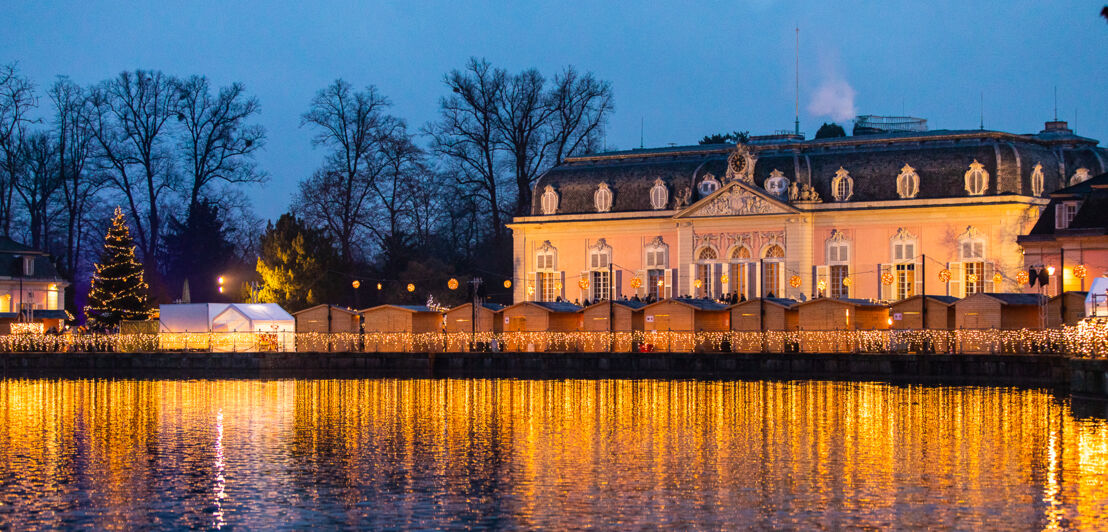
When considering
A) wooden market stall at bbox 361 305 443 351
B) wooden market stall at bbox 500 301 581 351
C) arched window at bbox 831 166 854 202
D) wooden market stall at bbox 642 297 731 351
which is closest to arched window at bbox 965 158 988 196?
arched window at bbox 831 166 854 202

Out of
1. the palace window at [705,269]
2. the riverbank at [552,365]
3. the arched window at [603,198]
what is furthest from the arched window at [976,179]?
the riverbank at [552,365]

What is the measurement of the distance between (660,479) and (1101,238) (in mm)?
42912

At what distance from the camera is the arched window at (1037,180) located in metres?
80.4

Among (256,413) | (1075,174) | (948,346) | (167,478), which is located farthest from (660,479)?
(1075,174)

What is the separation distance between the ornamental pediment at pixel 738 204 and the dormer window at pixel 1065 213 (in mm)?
17013

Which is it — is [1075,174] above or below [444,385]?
above

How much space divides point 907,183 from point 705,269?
12890 millimetres

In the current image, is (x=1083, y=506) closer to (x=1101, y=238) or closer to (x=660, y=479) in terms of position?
(x=660, y=479)

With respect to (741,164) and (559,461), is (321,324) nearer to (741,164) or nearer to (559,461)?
(741,164)

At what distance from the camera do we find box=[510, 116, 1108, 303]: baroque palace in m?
80.1

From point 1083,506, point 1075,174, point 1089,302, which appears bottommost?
point 1083,506

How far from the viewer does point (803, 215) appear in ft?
277

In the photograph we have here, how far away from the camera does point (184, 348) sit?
73.8m

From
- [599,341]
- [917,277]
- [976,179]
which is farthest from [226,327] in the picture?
[976,179]
